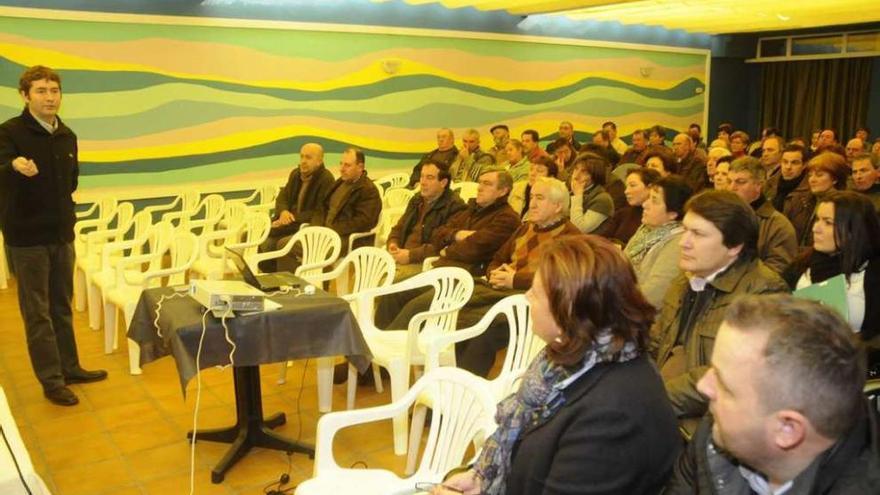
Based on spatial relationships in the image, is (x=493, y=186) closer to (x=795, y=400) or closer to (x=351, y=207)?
Result: (x=351, y=207)

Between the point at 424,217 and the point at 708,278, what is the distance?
2.64 meters

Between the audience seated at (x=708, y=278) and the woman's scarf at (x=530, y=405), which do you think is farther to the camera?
the audience seated at (x=708, y=278)

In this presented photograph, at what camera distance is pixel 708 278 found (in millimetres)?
2471

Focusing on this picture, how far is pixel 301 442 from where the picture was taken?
326 cm

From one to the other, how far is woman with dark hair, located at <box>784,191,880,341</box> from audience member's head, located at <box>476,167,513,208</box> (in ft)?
6.01

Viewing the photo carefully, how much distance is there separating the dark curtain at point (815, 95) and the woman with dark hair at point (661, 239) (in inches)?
379

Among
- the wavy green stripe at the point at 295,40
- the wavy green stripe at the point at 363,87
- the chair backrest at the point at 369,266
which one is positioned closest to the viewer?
the chair backrest at the point at 369,266

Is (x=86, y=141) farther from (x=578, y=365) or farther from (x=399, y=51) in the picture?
(x=578, y=365)

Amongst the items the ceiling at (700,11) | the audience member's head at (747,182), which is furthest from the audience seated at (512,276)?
the ceiling at (700,11)

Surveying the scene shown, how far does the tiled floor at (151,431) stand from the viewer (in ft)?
9.88

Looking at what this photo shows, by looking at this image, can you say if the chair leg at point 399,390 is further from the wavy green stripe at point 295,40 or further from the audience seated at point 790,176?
the wavy green stripe at point 295,40

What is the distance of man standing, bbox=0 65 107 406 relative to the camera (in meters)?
3.41

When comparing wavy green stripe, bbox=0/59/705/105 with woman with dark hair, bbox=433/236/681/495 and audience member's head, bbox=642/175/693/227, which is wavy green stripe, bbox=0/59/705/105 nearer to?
audience member's head, bbox=642/175/693/227

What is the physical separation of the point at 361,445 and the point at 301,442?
10.5 inches
